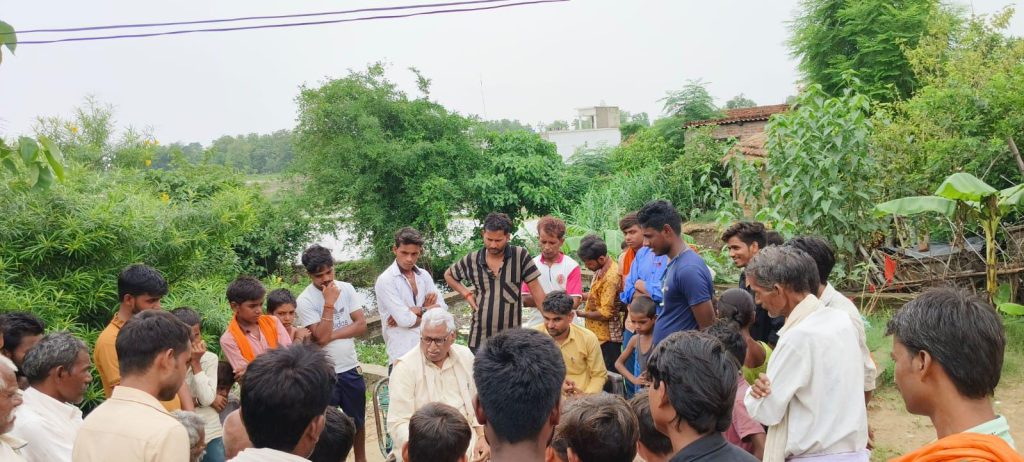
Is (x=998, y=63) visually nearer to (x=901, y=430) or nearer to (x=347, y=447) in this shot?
(x=901, y=430)

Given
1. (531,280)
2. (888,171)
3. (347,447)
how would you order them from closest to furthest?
(347,447) → (531,280) → (888,171)

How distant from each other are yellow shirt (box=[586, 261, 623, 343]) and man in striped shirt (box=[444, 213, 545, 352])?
57cm

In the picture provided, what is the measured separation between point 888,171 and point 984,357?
850 centimetres

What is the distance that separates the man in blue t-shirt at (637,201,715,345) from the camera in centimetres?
398

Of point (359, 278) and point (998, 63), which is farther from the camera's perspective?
point (359, 278)

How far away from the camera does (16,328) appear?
133 inches

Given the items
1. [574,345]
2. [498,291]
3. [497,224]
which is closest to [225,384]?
[498,291]

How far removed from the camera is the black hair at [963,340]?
1.83 metres

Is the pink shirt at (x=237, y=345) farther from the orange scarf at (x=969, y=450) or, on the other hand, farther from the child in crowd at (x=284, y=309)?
the orange scarf at (x=969, y=450)

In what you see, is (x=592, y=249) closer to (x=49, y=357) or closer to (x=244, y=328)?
(x=244, y=328)

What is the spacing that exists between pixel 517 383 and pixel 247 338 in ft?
8.48

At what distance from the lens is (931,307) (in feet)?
6.30

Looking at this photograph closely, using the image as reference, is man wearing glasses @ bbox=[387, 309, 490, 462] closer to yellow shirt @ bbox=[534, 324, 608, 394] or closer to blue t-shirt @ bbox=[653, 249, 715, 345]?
yellow shirt @ bbox=[534, 324, 608, 394]

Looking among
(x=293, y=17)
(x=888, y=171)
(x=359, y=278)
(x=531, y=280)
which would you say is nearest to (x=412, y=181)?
(x=359, y=278)
